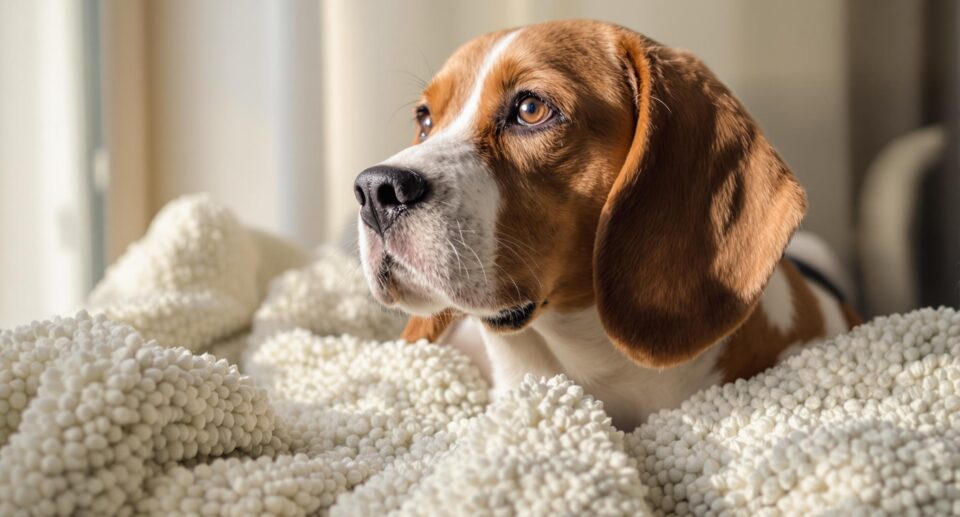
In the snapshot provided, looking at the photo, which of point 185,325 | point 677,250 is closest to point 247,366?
point 185,325

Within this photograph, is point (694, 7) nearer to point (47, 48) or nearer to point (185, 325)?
point (185, 325)

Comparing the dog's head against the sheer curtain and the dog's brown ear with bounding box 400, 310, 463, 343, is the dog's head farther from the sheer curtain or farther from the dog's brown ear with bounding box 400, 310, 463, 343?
the sheer curtain

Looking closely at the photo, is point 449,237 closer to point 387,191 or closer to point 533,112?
point 387,191

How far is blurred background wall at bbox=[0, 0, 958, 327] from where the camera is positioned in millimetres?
2504

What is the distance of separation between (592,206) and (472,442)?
19.2 inches

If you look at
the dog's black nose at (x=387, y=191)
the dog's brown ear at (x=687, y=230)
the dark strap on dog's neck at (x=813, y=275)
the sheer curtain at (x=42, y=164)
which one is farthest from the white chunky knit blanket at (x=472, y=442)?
the sheer curtain at (x=42, y=164)

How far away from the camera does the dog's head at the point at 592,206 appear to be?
3.65 feet

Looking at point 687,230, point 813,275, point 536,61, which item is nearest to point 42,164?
point 536,61

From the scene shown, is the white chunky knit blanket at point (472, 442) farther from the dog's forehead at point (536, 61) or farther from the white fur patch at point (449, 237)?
the dog's forehead at point (536, 61)

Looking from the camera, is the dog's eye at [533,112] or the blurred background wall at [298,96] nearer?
the dog's eye at [533,112]

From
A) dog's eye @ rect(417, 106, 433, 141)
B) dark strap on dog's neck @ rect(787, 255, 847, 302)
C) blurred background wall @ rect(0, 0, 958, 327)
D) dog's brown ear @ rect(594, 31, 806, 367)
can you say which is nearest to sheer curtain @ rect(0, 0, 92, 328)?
blurred background wall @ rect(0, 0, 958, 327)

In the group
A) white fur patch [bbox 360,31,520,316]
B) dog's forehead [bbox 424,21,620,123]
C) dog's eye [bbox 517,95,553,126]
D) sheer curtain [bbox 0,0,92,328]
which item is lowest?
sheer curtain [bbox 0,0,92,328]

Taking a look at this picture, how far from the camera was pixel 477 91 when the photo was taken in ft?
4.35

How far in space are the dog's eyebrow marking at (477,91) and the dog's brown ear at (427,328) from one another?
397mm
